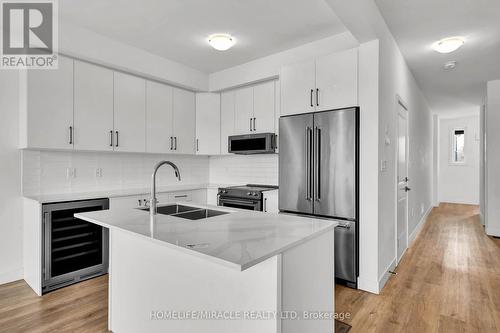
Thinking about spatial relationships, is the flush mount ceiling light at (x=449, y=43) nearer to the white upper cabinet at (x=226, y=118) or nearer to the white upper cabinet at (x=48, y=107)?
the white upper cabinet at (x=226, y=118)

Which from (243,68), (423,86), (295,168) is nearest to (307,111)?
(295,168)

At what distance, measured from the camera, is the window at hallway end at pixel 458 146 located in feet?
27.0

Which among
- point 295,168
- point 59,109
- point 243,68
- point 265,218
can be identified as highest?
point 243,68

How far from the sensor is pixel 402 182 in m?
3.71

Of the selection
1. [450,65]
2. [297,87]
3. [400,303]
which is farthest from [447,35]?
[400,303]

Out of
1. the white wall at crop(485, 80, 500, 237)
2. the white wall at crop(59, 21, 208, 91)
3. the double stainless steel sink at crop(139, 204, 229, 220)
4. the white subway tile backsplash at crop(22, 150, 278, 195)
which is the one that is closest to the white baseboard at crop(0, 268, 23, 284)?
the white subway tile backsplash at crop(22, 150, 278, 195)

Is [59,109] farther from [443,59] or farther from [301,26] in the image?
[443,59]

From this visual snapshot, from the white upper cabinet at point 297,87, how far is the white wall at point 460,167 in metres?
7.39

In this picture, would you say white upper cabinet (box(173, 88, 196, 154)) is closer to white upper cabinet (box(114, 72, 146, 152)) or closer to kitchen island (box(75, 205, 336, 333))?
white upper cabinet (box(114, 72, 146, 152))

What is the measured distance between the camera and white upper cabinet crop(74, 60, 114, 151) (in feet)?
10.2

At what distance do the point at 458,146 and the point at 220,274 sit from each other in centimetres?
940

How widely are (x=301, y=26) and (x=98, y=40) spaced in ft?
7.28

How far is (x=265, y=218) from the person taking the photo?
1.85 metres

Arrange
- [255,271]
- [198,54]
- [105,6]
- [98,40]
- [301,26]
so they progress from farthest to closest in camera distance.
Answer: [198,54]
[98,40]
[301,26]
[105,6]
[255,271]
